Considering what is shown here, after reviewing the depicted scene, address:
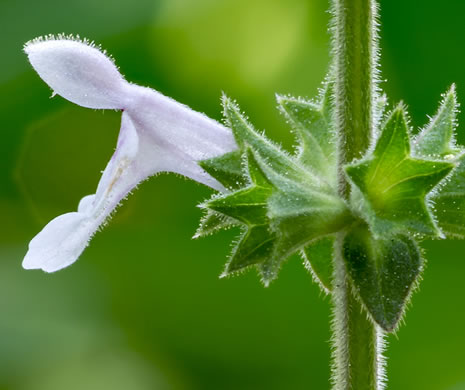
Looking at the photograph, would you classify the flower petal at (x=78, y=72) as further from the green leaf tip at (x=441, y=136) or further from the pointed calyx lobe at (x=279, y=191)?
the green leaf tip at (x=441, y=136)

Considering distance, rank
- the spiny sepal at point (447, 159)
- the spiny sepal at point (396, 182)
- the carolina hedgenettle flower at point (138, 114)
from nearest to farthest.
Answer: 1. the spiny sepal at point (396, 182)
2. the spiny sepal at point (447, 159)
3. the carolina hedgenettle flower at point (138, 114)

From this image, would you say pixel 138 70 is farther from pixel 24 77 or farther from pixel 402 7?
pixel 402 7

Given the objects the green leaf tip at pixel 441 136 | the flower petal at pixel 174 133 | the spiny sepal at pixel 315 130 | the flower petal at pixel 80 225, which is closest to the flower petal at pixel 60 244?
the flower petal at pixel 80 225

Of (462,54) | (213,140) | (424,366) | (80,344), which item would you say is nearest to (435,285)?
(424,366)

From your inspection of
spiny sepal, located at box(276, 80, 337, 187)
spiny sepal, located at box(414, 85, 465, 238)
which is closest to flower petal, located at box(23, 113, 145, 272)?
spiny sepal, located at box(276, 80, 337, 187)

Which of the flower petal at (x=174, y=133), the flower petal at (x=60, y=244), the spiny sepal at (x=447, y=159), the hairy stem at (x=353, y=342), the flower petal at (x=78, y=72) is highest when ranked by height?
the flower petal at (x=78, y=72)

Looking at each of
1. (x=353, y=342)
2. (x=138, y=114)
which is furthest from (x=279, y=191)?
(x=138, y=114)

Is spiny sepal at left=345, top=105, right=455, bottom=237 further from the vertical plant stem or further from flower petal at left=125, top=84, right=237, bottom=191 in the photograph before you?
flower petal at left=125, top=84, right=237, bottom=191
